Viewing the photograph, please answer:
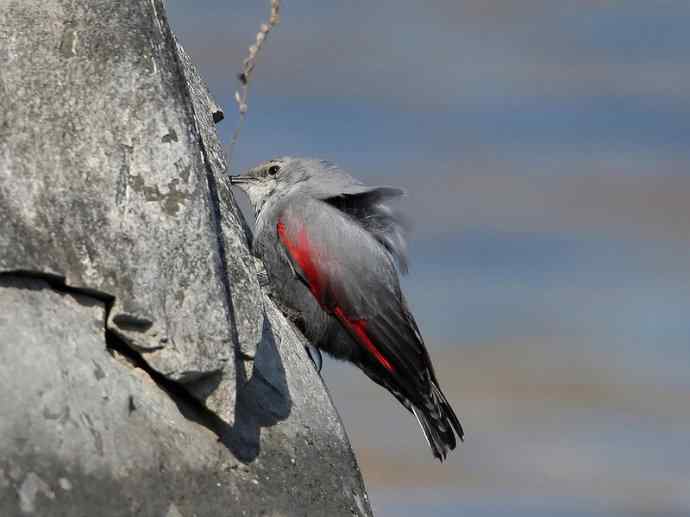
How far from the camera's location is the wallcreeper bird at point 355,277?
7164 millimetres

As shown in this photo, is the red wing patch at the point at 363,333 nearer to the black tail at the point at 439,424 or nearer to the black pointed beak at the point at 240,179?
the black tail at the point at 439,424

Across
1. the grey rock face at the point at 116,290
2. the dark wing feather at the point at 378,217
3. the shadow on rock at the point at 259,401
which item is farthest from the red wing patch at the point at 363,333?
the grey rock face at the point at 116,290

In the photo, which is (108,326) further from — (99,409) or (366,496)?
(366,496)

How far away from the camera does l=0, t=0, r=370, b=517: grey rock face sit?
3994 millimetres

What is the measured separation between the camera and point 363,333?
7.27 metres

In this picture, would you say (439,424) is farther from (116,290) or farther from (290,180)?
(116,290)

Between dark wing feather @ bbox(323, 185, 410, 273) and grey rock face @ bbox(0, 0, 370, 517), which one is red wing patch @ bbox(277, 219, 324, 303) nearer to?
dark wing feather @ bbox(323, 185, 410, 273)

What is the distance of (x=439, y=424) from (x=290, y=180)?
1.80 meters

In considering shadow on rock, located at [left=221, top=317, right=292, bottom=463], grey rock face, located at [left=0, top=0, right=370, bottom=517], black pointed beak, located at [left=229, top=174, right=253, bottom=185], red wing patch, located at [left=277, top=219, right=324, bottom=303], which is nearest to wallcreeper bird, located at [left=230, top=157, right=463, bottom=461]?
red wing patch, located at [left=277, top=219, right=324, bottom=303]

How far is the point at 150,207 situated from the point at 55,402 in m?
0.78

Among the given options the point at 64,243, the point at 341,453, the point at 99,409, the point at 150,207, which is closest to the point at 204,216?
the point at 150,207

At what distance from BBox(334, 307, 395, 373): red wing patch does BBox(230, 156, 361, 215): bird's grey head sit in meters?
0.73

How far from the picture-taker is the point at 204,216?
14.6 ft

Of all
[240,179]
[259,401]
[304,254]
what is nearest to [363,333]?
[304,254]
